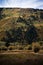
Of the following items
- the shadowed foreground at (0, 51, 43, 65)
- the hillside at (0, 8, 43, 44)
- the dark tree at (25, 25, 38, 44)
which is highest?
the hillside at (0, 8, 43, 44)

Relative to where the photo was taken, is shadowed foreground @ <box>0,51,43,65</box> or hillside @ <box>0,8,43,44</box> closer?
shadowed foreground @ <box>0,51,43,65</box>

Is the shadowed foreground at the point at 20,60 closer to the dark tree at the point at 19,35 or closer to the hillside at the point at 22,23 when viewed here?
the dark tree at the point at 19,35

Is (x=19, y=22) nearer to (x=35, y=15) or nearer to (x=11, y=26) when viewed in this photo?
(x=11, y=26)

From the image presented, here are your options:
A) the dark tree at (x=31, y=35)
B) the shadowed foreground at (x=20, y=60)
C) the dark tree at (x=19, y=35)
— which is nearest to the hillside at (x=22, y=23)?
the dark tree at (x=31, y=35)

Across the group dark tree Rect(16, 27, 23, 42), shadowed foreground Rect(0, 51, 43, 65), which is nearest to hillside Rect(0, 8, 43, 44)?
dark tree Rect(16, 27, 23, 42)

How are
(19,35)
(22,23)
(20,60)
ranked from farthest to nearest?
(22,23) < (19,35) < (20,60)

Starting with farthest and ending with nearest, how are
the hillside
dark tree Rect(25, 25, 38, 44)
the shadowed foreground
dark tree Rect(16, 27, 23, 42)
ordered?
the hillside
dark tree Rect(16, 27, 23, 42)
dark tree Rect(25, 25, 38, 44)
the shadowed foreground

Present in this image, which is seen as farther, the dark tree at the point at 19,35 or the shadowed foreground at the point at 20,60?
the dark tree at the point at 19,35

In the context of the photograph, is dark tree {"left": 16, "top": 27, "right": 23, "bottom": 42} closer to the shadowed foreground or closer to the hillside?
the hillside

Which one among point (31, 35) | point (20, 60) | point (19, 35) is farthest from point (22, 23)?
point (20, 60)

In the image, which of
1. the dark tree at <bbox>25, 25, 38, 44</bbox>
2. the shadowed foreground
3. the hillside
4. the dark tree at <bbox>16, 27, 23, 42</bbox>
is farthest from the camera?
the hillside

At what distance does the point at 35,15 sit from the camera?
186750 millimetres

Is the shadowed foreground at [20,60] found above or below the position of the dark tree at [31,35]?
below

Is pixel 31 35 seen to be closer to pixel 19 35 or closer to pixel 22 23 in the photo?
pixel 19 35
